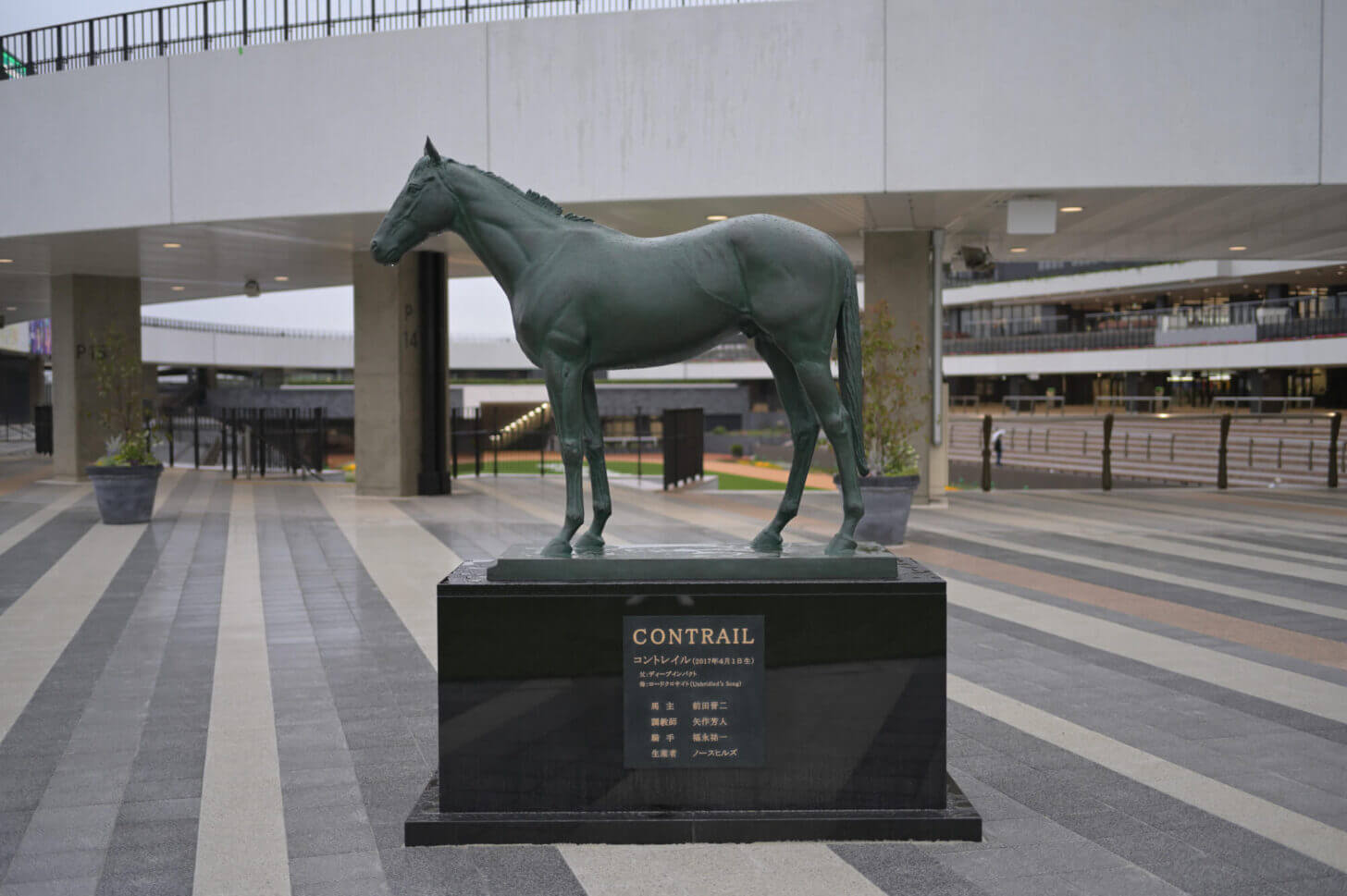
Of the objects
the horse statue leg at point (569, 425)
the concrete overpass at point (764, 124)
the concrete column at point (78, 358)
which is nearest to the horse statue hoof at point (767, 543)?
the horse statue leg at point (569, 425)

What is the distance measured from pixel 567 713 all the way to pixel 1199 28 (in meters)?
11.5

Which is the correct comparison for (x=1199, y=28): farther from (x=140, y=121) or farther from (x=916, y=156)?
(x=140, y=121)

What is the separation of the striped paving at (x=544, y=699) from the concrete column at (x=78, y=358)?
9.68m

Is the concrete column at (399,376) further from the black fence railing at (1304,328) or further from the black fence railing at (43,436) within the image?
the black fence railing at (1304,328)

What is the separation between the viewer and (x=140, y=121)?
559 inches

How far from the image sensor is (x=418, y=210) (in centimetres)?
454

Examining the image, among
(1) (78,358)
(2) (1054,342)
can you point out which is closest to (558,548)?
(1) (78,358)

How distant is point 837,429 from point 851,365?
1.06 ft

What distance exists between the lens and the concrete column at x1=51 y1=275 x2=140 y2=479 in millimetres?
20453

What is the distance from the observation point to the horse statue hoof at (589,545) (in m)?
4.43

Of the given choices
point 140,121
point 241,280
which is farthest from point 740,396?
point 140,121

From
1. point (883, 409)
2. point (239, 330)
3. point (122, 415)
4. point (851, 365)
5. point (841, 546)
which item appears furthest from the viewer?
point (239, 330)

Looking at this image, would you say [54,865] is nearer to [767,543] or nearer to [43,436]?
[767,543]

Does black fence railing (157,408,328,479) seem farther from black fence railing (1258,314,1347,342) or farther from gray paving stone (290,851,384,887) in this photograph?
black fence railing (1258,314,1347,342)
